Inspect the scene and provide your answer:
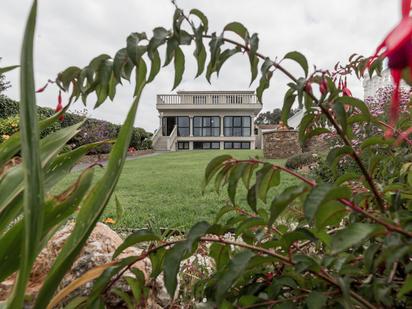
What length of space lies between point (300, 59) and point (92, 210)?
470mm

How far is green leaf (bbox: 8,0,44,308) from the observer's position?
0.54 m

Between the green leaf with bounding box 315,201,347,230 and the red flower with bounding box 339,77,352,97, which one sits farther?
the red flower with bounding box 339,77,352,97

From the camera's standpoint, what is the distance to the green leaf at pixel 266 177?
713mm

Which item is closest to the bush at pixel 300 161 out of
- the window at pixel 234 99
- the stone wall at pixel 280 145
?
the stone wall at pixel 280 145

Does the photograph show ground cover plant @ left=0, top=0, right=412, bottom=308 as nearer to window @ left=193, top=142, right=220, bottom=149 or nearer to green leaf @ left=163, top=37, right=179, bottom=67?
green leaf @ left=163, top=37, right=179, bottom=67

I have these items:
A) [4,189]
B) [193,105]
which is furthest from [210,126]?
[4,189]

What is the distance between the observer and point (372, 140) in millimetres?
812

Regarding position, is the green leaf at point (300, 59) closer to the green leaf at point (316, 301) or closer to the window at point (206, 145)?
the green leaf at point (316, 301)

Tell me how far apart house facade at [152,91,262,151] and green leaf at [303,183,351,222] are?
26.6 metres

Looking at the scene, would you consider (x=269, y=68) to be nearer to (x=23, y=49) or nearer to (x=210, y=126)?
(x=23, y=49)

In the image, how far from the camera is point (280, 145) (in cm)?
1370

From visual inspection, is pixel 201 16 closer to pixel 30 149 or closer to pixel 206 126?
pixel 30 149

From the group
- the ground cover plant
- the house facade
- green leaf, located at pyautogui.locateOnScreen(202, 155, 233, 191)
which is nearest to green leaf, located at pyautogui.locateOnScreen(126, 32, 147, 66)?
the ground cover plant

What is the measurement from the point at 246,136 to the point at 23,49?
2710 cm
